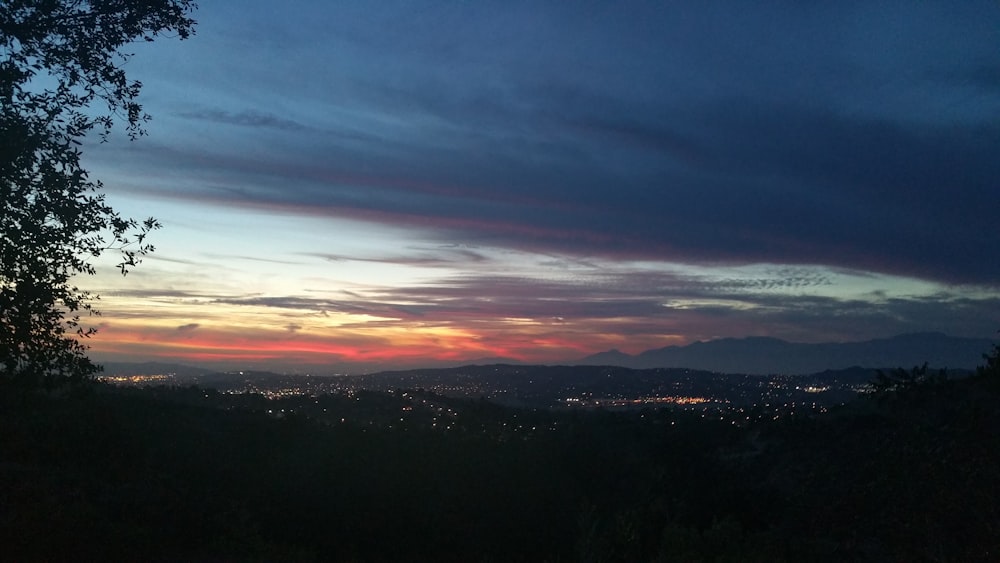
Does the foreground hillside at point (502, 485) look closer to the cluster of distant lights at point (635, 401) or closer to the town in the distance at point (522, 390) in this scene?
the town in the distance at point (522, 390)

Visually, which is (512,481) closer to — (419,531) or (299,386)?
(419,531)

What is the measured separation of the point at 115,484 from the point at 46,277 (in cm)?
1204

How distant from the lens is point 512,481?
3416cm

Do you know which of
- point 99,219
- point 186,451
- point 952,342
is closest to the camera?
point 99,219

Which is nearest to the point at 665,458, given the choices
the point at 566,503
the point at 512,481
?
the point at 566,503

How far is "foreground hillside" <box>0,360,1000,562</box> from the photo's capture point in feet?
48.3

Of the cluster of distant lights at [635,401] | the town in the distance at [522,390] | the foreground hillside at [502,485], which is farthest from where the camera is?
the cluster of distant lights at [635,401]

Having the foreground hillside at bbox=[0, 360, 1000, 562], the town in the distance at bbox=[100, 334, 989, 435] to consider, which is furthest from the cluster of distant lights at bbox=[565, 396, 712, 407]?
the foreground hillside at bbox=[0, 360, 1000, 562]

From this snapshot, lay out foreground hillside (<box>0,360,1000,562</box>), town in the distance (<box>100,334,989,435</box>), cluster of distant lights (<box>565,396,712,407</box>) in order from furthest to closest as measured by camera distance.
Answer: cluster of distant lights (<box>565,396,712,407</box>)
town in the distance (<box>100,334,989,435</box>)
foreground hillside (<box>0,360,1000,562</box>)

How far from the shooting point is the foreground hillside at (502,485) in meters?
14.7

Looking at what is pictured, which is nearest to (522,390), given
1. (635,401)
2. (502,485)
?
(635,401)

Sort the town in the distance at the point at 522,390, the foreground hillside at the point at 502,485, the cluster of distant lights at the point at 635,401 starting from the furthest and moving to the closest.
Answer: the cluster of distant lights at the point at 635,401 → the town in the distance at the point at 522,390 → the foreground hillside at the point at 502,485

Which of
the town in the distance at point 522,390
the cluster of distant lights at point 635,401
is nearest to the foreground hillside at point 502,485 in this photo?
the town in the distance at point 522,390

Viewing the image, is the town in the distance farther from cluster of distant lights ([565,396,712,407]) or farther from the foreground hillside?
the foreground hillside
